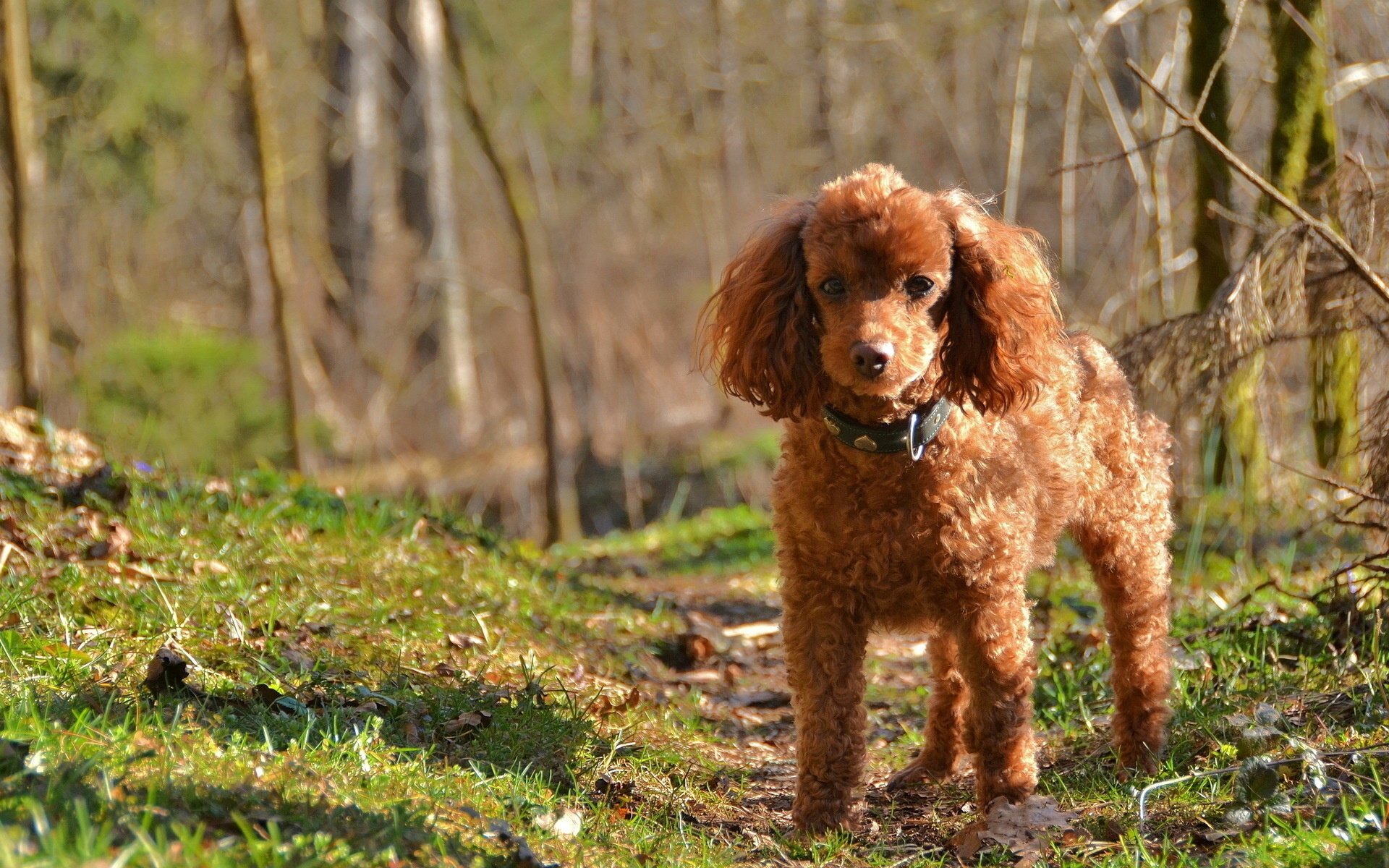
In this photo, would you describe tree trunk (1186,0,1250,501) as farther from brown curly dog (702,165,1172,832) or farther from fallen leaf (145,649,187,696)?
fallen leaf (145,649,187,696)

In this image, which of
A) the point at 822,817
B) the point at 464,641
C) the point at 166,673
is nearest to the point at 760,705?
the point at 464,641

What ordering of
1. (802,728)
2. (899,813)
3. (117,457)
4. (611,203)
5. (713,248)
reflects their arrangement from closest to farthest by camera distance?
(802,728) → (899,813) → (117,457) → (713,248) → (611,203)

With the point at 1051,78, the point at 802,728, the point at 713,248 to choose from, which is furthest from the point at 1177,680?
the point at 1051,78

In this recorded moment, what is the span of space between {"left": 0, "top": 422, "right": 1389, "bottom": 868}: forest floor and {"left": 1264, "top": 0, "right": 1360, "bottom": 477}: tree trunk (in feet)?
1.86

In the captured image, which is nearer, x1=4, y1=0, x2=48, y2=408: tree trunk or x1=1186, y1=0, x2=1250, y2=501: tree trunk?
x1=1186, y1=0, x2=1250, y2=501: tree trunk

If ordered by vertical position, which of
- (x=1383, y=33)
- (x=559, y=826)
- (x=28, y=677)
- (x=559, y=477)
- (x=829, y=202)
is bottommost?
(x=559, y=477)

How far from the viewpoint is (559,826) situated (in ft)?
9.66

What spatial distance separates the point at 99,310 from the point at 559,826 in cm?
1528

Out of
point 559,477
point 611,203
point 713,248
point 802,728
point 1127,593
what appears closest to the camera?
point 802,728

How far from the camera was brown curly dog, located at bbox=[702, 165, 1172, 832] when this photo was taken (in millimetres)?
3266

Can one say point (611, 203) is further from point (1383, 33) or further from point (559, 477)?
point (1383, 33)

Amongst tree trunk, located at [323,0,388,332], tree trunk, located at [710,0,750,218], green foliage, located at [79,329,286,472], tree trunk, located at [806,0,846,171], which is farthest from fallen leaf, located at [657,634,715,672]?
tree trunk, located at [323,0,388,332]

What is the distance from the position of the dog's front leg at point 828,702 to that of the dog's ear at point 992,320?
68 centimetres

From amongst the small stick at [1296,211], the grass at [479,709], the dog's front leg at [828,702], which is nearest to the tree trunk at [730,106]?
the grass at [479,709]
